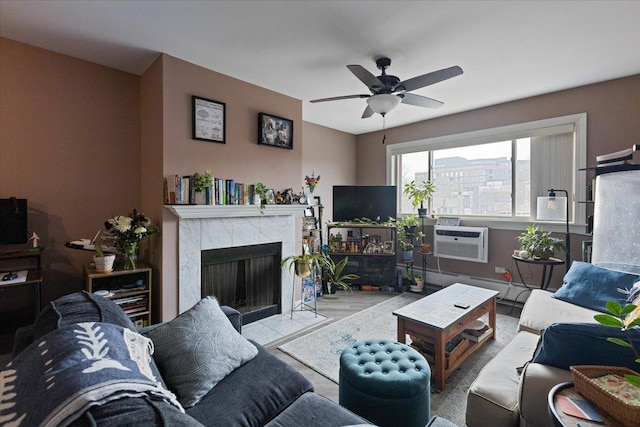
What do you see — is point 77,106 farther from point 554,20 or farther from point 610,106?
point 610,106

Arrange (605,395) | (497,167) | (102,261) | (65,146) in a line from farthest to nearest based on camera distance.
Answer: (497,167) → (65,146) → (102,261) → (605,395)

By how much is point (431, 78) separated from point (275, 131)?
1858mm

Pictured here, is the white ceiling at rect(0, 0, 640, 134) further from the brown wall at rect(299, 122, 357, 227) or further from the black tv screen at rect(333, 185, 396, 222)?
the black tv screen at rect(333, 185, 396, 222)

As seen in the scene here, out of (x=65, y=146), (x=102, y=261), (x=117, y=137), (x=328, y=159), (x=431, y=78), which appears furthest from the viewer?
(x=328, y=159)

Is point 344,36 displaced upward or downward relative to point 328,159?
upward

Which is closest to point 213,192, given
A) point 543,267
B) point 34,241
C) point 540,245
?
point 34,241

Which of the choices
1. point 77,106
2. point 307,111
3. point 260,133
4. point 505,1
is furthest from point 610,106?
point 77,106

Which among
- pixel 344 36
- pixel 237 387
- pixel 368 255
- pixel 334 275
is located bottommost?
pixel 334 275

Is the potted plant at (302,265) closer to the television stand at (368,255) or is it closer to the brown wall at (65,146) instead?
the television stand at (368,255)

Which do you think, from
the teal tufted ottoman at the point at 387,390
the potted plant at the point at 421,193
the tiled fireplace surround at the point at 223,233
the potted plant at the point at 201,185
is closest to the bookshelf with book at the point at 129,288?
the tiled fireplace surround at the point at 223,233

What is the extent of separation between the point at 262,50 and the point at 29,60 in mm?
2046

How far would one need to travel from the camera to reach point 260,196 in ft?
11.1

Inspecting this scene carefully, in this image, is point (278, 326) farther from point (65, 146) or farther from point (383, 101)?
point (65, 146)

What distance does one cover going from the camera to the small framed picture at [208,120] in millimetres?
2930
